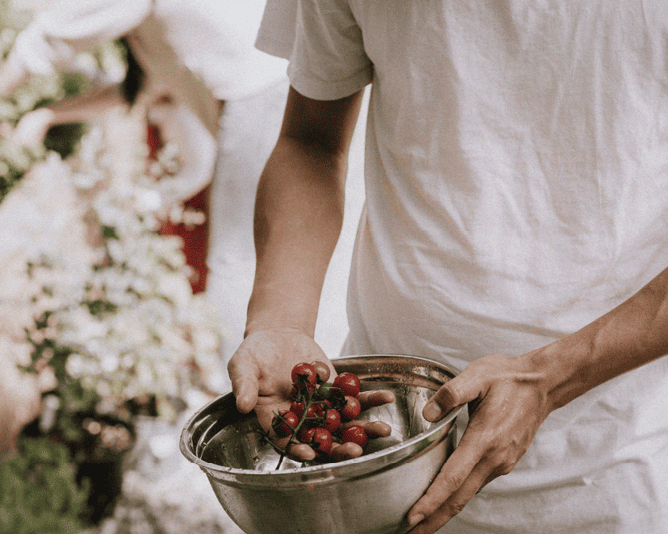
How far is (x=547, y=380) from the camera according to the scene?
0.74 m

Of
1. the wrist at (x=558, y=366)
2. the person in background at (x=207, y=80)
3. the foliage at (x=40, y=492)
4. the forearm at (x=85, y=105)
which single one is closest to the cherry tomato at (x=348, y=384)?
the wrist at (x=558, y=366)

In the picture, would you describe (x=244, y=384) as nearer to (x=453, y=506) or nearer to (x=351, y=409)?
(x=351, y=409)

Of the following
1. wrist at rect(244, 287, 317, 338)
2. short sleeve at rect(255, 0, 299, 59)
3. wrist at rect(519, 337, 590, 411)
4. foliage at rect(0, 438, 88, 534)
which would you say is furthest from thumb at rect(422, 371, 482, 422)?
foliage at rect(0, 438, 88, 534)

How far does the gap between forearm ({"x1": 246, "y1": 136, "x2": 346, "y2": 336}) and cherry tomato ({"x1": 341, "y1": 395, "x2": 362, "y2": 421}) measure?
205 millimetres

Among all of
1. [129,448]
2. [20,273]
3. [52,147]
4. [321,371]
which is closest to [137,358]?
[129,448]

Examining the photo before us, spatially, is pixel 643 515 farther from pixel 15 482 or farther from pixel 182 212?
pixel 182 212

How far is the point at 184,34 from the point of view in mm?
2150

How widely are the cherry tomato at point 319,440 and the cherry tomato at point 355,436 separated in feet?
0.07

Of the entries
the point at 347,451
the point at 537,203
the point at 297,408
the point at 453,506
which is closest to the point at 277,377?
the point at 297,408

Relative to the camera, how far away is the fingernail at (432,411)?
67cm

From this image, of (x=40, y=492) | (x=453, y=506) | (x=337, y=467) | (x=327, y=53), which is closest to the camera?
(x=337, y=467)

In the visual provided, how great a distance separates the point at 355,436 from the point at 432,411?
0.50ft

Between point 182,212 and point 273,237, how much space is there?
5.40 feet

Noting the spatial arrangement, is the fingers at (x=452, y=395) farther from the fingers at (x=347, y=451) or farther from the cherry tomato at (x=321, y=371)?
the cherry tomato at (x=321, y=371)
